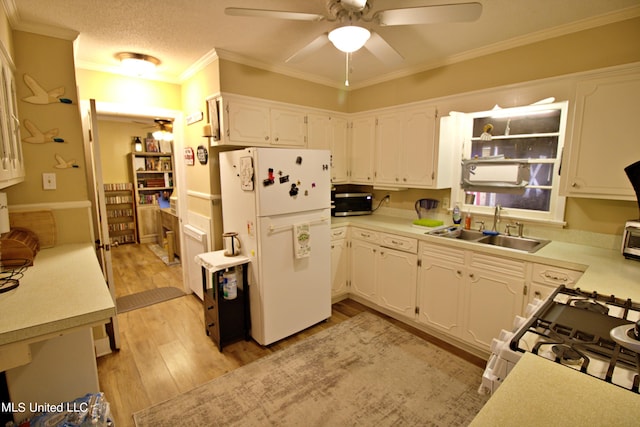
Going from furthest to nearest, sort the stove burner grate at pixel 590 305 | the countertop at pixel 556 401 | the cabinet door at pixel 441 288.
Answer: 1. the cabinet door at pixel 441 288
2. the stove burner grate at pixel 590 305
3. the countertop at pixel 556 401

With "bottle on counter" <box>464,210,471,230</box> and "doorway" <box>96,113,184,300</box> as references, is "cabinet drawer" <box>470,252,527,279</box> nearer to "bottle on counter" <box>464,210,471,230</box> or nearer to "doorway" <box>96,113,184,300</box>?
"bottle on counter" <box>464,210,471,230</box>

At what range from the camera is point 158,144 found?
20.7 ft

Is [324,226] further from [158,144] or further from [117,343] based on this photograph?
[158,144]

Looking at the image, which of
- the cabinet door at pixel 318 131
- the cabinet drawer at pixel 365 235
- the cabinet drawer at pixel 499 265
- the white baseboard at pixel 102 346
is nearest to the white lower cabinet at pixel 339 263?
the cabinet drawer at pixel 365 235

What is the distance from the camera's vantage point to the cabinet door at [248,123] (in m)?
2.83

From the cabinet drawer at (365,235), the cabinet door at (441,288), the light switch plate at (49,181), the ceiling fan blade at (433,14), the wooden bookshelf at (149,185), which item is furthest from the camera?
the wooden bookshelf at (149,185)

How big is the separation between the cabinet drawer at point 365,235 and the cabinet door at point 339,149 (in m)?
0.72

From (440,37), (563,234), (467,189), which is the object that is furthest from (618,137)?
(440,37)

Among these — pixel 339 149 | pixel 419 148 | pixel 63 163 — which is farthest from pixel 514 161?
pixel 63 163

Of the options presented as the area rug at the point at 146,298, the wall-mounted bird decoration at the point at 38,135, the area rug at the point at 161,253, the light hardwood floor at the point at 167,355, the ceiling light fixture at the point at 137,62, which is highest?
the ceiling light fixture at the point at 137,62

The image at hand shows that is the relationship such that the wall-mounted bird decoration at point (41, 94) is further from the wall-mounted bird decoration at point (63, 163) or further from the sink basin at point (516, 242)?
the sink basin at point (516, 242)

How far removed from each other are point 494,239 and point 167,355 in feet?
9.94

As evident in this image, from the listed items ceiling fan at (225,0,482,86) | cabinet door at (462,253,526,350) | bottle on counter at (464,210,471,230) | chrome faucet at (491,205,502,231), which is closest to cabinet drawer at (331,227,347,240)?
bottle on counter at (464,210,471,230)

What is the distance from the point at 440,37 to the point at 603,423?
258cm
